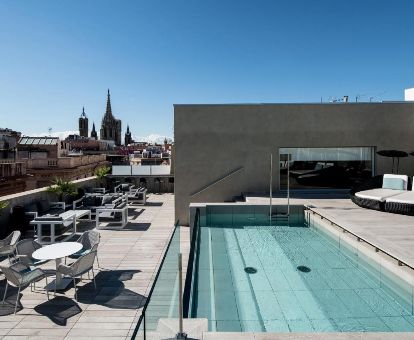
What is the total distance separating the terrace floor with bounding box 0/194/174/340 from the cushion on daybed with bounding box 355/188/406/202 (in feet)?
22.2

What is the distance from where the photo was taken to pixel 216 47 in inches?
734

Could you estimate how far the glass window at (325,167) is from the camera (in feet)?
43.3

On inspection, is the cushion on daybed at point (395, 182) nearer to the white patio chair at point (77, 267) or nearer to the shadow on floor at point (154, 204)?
the shadow on floor at point (154, 204)

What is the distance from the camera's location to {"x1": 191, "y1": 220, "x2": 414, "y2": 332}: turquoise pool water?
13.9ft

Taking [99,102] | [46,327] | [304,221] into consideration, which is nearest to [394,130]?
[304,221]

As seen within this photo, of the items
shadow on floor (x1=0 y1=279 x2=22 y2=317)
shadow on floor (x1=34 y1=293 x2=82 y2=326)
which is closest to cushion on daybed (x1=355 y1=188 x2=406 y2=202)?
shadow on floor (x1=34 y1=293 x2=82 y2=326)

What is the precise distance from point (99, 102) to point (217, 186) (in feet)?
476

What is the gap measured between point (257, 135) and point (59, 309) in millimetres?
9899

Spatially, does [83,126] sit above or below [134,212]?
above

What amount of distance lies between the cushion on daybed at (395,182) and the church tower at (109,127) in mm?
136804

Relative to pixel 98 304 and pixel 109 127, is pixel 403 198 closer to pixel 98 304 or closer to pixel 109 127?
pixel 98 304

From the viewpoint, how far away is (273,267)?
6.32 m

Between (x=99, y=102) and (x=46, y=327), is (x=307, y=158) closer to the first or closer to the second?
(x=46, y=327)

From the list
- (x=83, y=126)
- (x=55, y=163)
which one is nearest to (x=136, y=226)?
(x=55, y=163)
